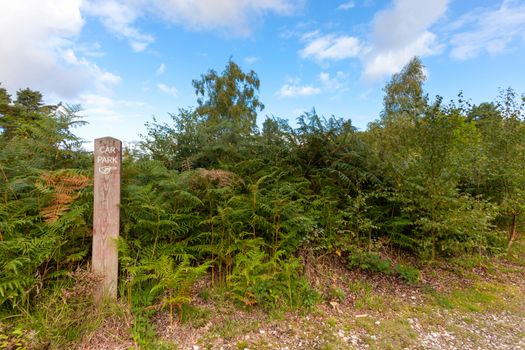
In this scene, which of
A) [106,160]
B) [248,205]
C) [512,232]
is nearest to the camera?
[106,160]

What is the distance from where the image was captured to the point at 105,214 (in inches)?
98.8

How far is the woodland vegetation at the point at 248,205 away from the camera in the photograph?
2400 millimetres

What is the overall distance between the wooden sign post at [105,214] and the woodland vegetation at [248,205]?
0.12m

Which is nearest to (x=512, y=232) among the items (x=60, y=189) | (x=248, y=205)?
(x=248, y=205)

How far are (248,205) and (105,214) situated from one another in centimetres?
145

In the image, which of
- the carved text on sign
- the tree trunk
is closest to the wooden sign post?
the carved text on sign

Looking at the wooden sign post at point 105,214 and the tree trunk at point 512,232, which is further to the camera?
the tree trunk at point 512,232

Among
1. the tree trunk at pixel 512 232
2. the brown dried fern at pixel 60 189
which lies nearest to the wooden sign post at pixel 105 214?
the brown dried fern at pixel 60 189

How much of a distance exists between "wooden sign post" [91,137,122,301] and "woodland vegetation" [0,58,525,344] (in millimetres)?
118

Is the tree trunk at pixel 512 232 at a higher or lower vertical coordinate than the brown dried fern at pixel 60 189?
lower

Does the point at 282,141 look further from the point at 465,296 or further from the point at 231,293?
the point at 465,296

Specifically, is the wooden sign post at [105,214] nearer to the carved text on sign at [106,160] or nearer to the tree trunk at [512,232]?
the carved text on sign at [106,160]

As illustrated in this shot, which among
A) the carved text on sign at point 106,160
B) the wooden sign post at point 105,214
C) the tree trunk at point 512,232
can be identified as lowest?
the tree trunk at point 512,232

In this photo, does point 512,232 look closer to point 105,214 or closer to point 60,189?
point 105,214
